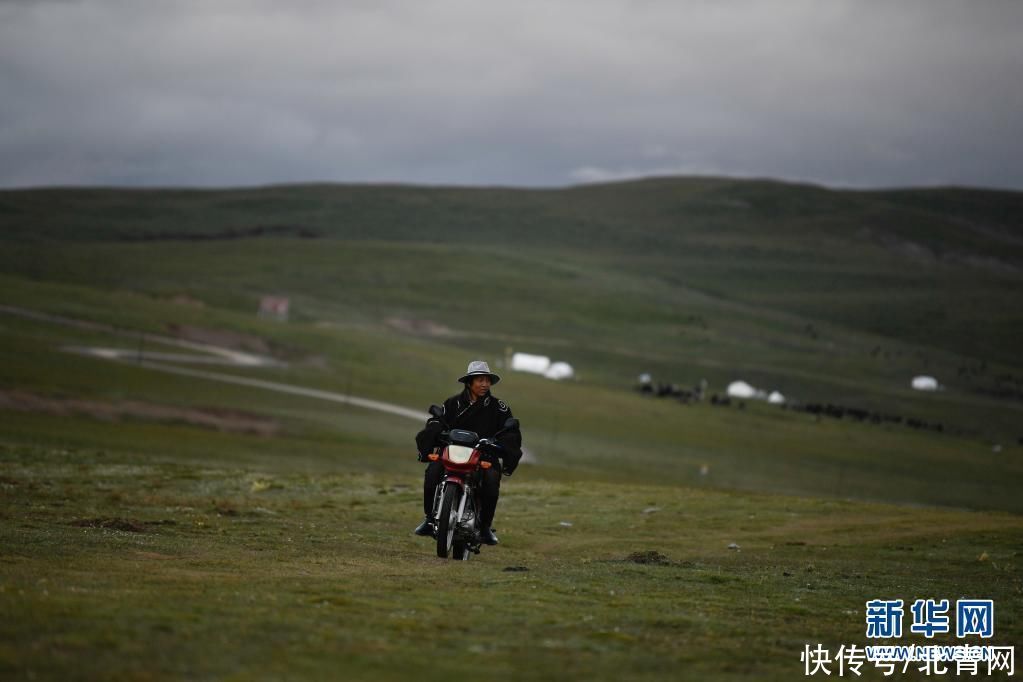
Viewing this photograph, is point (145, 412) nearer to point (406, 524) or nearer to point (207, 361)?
point (207, 361)

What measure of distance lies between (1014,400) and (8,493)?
13387 centimetres

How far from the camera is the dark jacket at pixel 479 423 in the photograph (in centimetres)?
1836

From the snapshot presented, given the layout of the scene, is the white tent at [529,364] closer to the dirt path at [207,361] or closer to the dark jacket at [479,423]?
the dirt path at [207,361]

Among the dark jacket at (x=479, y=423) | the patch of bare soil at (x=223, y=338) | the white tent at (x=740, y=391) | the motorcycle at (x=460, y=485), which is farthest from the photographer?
the white tent at (x=740, y=391)

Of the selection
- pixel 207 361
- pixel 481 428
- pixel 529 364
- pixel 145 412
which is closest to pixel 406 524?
pixel 481 428

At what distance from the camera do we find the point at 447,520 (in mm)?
18188

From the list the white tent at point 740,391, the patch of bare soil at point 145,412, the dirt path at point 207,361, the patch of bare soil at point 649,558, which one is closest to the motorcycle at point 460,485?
the patch of bare soil at point 649,558

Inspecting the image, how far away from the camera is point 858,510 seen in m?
31.2

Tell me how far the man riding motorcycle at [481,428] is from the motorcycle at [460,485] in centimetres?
9

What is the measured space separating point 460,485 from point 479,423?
3.12 feet

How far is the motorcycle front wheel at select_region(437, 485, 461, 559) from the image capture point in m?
18.0

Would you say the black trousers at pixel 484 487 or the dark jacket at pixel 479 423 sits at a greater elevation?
the dark jacket at pixel 479 423

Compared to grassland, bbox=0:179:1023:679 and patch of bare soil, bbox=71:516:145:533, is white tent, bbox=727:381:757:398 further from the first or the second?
patch of bare soil, bbox=71:516:145:533

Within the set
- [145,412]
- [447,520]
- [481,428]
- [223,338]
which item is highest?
[223,338]
